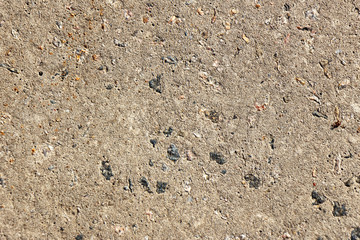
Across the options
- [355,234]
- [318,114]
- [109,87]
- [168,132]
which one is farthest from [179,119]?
[355,234]

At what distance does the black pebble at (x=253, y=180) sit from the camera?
6.29 feet

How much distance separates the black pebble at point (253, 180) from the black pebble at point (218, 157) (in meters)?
Result: 0.16

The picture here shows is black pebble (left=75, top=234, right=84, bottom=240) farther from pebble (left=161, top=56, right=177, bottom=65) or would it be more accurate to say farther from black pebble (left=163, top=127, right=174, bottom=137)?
pebble (left=161, top=56, right=177, bottom=65)

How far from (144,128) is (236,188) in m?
0.63

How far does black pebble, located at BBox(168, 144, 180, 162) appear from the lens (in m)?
1.91

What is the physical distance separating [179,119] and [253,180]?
0.55 m

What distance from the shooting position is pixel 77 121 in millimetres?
1887

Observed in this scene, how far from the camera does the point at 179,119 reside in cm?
194

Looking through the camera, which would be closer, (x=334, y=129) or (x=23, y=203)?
(x=23, y=203)

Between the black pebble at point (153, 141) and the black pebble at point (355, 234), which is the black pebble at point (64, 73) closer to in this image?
the black pebble at point (153, 141)

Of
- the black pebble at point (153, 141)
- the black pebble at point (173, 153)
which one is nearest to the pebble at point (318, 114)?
the black pebble at point (173, 153)

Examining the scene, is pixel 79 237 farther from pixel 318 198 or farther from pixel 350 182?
pixel 350 182

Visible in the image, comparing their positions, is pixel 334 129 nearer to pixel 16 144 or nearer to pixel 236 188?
pixel 236 188

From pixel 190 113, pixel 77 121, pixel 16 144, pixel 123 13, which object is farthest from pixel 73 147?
pixel 123 13
